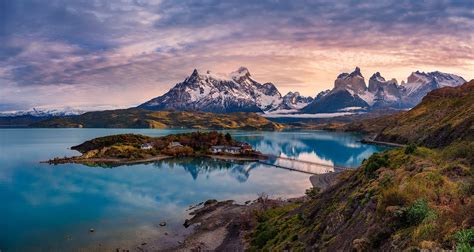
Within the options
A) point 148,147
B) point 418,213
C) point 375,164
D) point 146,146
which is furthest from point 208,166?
point 418,213

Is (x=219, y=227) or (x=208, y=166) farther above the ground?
(x=219, y=227)

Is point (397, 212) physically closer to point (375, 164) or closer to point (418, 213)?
point (418, 213)

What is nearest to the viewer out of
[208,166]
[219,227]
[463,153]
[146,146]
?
[463,153]

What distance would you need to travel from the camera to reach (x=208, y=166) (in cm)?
11000

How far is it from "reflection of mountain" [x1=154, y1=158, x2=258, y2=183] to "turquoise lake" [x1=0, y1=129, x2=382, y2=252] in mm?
278

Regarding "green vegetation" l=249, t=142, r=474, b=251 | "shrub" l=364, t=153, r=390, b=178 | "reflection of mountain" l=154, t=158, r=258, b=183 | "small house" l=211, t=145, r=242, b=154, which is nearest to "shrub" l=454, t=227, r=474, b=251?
"green vegetation" l=249, t=142, r=474, b=251

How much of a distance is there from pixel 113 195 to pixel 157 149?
69713 mm

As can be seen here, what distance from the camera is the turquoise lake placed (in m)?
42.1

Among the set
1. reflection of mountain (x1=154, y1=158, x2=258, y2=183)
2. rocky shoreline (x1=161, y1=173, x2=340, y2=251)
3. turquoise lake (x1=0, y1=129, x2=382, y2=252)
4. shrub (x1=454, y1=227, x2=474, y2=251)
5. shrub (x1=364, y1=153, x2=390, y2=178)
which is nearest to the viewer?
shrub (x1=454, y1=227, x2=474, y2=251)

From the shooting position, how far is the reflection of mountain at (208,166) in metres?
96.3

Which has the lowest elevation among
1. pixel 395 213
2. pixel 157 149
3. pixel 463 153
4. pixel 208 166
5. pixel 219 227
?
A: pixel 208 166

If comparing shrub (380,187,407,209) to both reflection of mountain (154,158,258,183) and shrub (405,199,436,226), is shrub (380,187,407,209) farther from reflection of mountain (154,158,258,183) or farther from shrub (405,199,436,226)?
reflection of mountain (154,158,258,183)

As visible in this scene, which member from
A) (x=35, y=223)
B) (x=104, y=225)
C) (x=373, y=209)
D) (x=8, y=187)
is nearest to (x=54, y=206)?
(x=35, y=223)

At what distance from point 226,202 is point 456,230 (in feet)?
163
